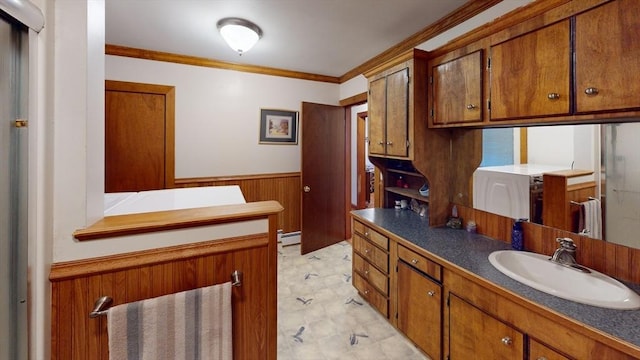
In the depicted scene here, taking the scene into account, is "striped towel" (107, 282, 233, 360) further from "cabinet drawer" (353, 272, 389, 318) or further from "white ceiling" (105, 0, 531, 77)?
"white ceiling" (105, 0, 531, 77)

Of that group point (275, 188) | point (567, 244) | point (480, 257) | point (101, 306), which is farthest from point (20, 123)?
point (275, 188)

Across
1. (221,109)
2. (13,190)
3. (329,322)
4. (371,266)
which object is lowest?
(329,322)

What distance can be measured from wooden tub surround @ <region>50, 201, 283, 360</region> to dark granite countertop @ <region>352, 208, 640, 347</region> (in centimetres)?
109

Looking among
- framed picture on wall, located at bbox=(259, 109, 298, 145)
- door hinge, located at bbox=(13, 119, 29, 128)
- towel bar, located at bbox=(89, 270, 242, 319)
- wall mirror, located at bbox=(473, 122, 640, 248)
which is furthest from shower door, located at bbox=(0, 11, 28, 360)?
framed picture on wall, located at bbox=(259, 109, 298, 145)

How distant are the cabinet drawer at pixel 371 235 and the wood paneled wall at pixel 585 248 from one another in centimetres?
73

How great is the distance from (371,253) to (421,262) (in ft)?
2.01

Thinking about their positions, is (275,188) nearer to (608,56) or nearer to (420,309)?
(420,309)

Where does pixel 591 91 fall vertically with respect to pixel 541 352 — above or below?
above

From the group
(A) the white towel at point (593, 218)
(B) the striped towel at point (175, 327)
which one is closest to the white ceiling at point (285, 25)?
(A) the white towel at point (593, 218)

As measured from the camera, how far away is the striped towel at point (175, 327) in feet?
2.93

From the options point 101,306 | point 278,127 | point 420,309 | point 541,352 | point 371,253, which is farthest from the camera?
point 278,127

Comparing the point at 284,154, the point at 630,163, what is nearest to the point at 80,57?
the point at 630,163

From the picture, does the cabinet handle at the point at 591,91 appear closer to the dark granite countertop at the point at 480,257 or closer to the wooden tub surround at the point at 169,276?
the dark granite countertop at the point at 480,257

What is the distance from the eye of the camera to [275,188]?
397cm
